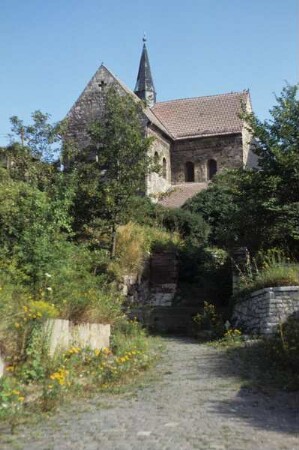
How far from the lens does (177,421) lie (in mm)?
5438

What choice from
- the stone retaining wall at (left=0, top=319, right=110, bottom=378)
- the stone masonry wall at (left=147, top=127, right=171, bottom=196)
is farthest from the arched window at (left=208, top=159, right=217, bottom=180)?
the stone retaining wall at (left=0, top=319, right=110, bottom=378)

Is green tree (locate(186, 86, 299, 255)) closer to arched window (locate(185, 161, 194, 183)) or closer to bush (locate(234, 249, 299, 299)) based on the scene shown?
bush (locate(234, 249, 299, 299))

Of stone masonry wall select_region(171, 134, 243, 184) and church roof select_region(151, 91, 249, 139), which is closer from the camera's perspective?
stone masonry wall select_region(171, 134, 243, 184)

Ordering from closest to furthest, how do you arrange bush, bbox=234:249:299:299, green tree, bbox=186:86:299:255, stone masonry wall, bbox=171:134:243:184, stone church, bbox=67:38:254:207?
1. bush, bbox=234:249:299:299
2. green tree, bbox=186:86:299:255
3. stone church, bbox=67:38:254:207
4. stone masonry wall, bbox=171:134:243:184

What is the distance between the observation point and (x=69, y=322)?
7918 millimetres

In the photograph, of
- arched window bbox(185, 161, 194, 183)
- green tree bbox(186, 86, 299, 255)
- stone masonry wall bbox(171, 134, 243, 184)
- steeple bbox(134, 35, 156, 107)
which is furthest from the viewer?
steeple bbox(134, 35, 156, 107)

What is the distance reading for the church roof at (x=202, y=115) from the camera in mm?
31812

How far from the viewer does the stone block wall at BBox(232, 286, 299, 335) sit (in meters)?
10.4

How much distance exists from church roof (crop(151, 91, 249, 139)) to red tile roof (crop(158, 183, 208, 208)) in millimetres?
3514

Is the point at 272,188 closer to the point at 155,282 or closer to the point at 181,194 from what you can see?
the point at 155,282

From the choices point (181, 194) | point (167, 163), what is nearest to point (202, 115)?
point (167, 163)

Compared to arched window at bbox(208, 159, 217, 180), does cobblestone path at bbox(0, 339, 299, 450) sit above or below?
below

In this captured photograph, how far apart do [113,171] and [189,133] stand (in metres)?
16.9

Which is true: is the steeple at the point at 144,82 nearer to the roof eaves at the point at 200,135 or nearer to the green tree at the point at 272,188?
the roof eaves at the point at 200,135
